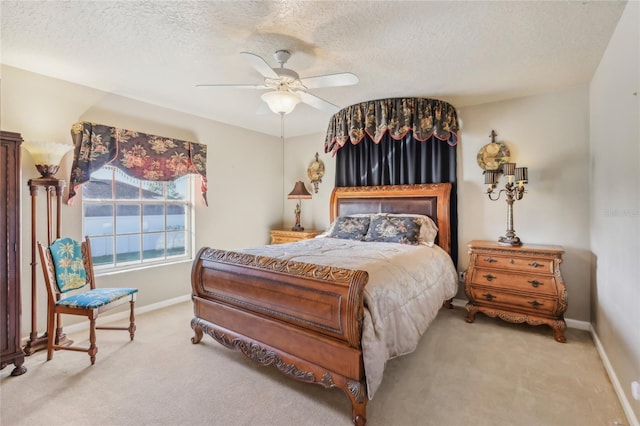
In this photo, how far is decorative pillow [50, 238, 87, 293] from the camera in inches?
102

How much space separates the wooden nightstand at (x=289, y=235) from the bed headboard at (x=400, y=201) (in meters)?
0.42

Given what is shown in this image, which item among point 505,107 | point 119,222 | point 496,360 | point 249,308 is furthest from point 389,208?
point 119,222

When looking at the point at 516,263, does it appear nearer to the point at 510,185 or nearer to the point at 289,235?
the point at 510,185

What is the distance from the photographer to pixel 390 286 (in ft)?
6.77

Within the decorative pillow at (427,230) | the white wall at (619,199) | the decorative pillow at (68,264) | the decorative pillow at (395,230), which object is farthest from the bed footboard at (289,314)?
the decorative pillow at (427,230)

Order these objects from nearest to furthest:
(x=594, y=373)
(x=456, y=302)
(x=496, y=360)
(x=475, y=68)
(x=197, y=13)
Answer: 1. (x=197, y=13)
2. (x=594, y=373)
3. (x=496, y=360)
4. (x=475, y=68)
5. (x=456, y=302)

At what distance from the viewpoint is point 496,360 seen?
95.5 inches

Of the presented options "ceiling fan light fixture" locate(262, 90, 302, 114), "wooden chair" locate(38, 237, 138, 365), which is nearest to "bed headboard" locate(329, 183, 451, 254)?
"ceiling fan light fixture" locate(262, 90, 302, 114)

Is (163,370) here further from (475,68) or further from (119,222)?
(475,68)

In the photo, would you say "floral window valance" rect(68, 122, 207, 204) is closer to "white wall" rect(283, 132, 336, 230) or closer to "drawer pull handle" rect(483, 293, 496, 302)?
"white wall" rect(283, 132, 336, 230)

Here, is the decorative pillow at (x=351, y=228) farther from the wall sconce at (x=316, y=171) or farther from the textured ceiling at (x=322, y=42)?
the textured ceiling at (x=322, y=42)

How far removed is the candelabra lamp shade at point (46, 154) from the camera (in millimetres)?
2545

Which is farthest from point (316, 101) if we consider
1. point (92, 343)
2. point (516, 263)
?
point (92, 343)

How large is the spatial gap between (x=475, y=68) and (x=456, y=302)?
8.66 feet
